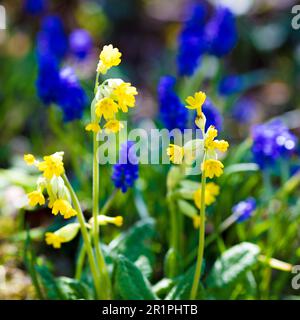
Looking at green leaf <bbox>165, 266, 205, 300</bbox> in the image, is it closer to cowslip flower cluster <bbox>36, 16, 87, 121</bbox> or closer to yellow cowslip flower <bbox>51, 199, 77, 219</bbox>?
yellow cowslip flower <bbox>51, 199, 77, 219</bbox>

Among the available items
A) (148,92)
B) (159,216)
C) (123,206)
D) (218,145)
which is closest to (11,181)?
(123,206)

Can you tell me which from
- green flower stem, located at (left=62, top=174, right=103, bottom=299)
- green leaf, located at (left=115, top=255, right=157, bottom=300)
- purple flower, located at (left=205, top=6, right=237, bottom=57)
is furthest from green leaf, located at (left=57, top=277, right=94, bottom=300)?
purple flower, located at (left=205, top=6, right=237, bottom=57)

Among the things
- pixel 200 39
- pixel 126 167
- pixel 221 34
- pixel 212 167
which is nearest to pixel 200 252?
pixel 212 167

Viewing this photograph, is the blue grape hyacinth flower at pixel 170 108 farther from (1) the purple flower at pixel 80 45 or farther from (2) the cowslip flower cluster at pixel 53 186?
(1) the purple flower at pixel 80 45

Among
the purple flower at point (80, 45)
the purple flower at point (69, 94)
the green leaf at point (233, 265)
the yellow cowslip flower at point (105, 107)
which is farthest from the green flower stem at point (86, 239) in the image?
the purple flower at point (80, 45)

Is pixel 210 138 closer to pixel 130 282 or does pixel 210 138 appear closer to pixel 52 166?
pixel 52 166
